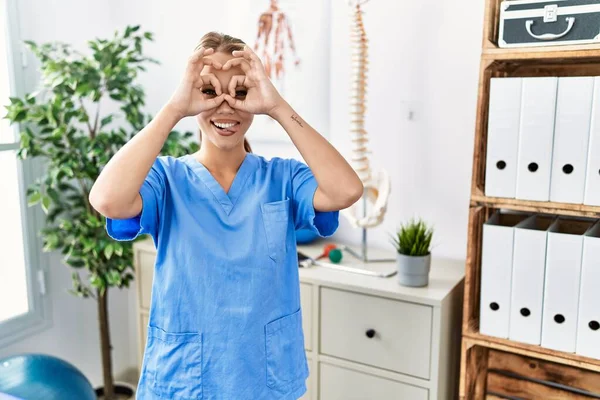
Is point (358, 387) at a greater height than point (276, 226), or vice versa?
point (276, 226)

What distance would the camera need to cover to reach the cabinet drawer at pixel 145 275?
6.97 ft

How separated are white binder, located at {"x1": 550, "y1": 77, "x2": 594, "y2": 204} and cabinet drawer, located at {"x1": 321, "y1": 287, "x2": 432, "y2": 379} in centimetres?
49

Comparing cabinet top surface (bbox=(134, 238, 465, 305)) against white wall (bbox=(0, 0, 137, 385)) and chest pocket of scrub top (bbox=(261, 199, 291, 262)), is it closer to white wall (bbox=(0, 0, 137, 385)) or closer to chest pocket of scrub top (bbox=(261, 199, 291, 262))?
chest pocket of scrub top (bbox=(261, 199, 291, 262))

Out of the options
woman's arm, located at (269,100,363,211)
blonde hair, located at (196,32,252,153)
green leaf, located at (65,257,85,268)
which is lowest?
green leaf, located at (65,257,85,268)

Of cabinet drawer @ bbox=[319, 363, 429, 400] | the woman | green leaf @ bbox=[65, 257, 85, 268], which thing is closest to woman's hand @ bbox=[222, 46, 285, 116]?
the woman

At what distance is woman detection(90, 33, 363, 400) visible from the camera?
1103 millimetres

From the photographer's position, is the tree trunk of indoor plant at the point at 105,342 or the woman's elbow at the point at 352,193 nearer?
the woman's elbow at the point at 352,193

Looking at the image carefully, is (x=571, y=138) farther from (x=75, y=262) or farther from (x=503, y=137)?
(x=75, y=262)

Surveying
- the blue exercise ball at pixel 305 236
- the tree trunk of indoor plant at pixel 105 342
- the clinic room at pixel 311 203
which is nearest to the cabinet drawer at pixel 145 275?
the clinic room at pixel 311 203

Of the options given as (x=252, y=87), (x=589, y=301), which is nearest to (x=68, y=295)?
(x=252, y=87)

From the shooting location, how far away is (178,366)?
1136 mm

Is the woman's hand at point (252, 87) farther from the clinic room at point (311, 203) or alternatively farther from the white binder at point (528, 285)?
the white binder at point (528, 285)

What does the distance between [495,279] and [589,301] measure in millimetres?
228

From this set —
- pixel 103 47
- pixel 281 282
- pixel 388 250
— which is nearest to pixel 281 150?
pixel 388 250
